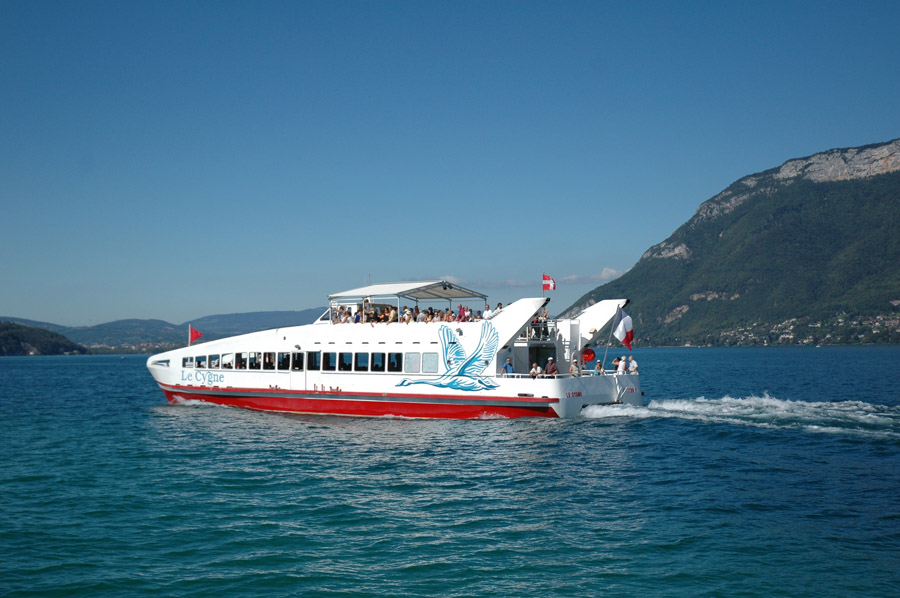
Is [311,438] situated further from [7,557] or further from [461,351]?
[7,557]

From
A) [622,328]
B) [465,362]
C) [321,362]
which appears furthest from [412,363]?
[622,328]

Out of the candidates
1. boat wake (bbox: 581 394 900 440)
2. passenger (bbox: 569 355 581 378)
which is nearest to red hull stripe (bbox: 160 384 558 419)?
passenger (bbox: 569 355 581 378)

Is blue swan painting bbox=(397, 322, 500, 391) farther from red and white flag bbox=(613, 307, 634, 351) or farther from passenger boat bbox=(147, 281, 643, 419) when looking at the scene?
red and white flag bbox=(613, 307, 634, 351)

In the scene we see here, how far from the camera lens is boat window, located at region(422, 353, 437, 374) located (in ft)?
100.0

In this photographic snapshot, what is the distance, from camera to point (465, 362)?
29.9m

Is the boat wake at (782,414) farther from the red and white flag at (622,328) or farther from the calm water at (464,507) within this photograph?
the red and white flag at (622,328)

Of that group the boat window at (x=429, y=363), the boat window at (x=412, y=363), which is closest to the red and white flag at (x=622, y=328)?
the boat window at (x=429, y=363)

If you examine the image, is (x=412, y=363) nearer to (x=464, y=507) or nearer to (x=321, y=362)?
(x=321, y=362)

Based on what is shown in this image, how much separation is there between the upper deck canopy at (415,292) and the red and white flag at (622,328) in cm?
743

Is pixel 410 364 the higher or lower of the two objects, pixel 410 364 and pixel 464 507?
the higher

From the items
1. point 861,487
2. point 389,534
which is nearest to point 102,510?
point 389,534

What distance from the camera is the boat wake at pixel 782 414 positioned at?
25.3m

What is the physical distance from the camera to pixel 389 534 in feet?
45.8

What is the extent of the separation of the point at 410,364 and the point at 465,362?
2705 millimetres
